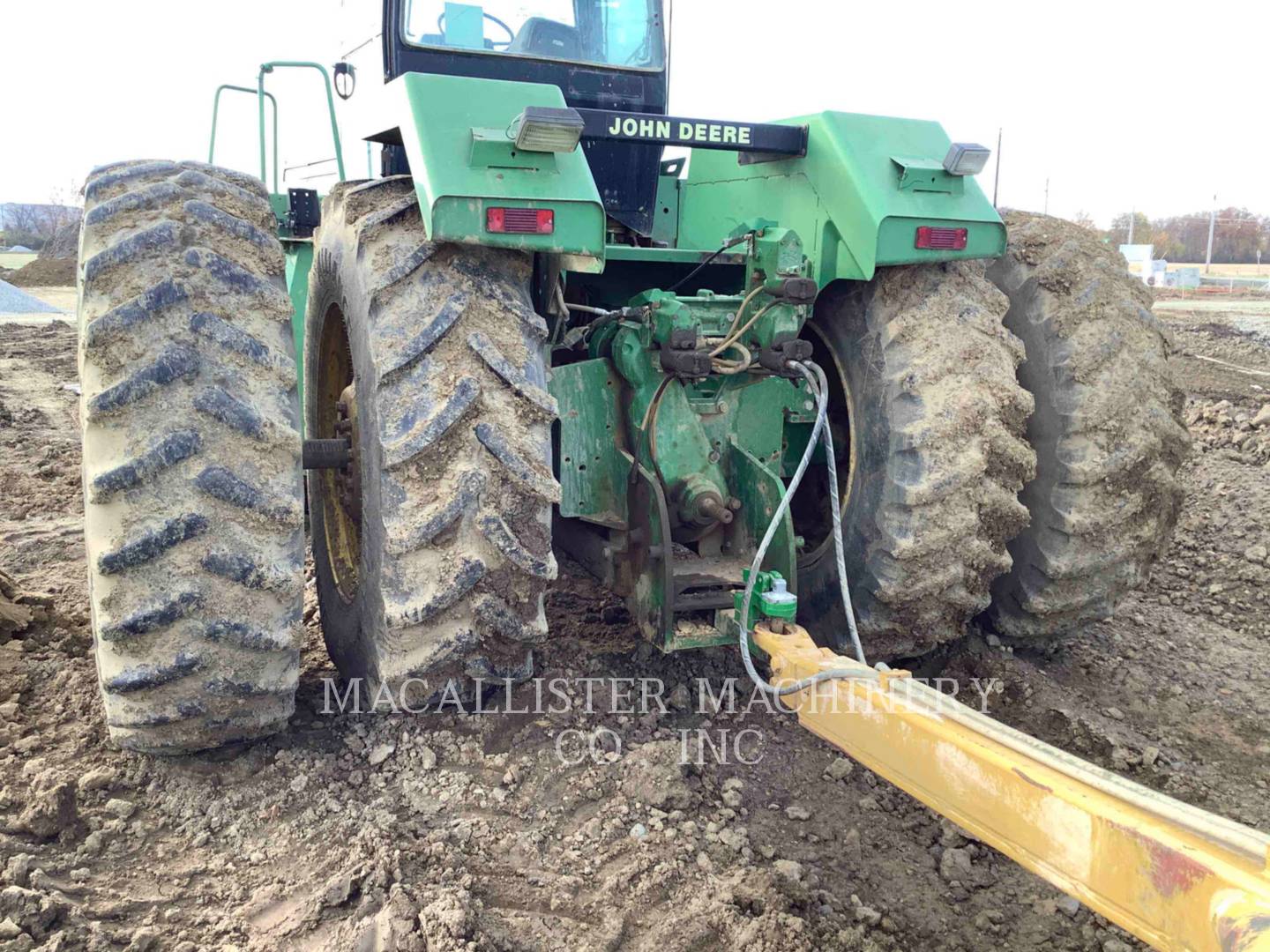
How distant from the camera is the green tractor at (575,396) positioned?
2570 millimetres

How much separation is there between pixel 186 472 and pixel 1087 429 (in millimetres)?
2677

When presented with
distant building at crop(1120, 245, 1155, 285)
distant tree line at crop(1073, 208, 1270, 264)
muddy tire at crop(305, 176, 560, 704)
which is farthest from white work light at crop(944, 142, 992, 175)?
distant tree line at crop(1073, 208, 1270, 264)

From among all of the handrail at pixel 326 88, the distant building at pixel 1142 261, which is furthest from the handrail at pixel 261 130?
the distant building at pixel 1142 261

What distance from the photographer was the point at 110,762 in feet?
9.39

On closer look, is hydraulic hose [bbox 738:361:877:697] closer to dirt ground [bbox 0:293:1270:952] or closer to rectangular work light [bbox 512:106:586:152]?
dirt ground [bbox 0:293:1270:952]

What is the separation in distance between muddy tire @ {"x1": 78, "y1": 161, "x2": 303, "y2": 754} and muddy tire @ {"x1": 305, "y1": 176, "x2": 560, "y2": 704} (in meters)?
0.23

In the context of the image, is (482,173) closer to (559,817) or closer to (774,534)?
(774,534)

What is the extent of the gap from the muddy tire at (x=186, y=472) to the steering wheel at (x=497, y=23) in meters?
1.60

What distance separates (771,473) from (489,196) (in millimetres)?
1176

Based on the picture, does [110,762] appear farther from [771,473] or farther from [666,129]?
[666,129]

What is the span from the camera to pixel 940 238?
3225 millimetres

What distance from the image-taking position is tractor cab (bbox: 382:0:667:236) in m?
3.95

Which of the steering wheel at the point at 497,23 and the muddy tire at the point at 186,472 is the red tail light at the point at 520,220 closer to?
the muddy tire at the point at 186,472

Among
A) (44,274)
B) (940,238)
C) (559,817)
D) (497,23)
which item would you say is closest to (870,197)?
(940,238)
